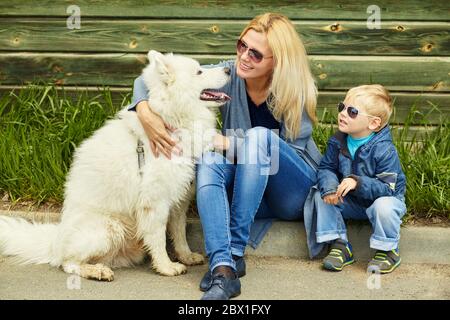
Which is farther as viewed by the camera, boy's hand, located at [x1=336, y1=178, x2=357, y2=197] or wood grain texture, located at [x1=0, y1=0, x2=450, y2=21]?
wood grain texture, located at [x1=0, y1=0, x2=450, y2=21]

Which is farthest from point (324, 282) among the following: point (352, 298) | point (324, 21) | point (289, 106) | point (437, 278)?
point (324, 21)

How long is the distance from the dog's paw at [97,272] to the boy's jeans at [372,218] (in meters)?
1.23

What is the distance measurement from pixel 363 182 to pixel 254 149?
2.10 ft

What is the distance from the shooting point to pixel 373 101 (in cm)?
403

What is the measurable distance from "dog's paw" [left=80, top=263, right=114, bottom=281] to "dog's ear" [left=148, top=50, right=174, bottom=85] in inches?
43.8

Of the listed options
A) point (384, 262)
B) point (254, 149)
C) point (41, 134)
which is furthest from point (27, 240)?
point (384, 262)

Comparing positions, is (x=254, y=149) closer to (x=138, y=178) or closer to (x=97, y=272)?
(x=138, y=178)

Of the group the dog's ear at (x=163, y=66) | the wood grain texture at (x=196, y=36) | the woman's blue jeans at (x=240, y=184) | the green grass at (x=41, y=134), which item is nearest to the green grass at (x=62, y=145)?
the green grass at (x=41, y=134)

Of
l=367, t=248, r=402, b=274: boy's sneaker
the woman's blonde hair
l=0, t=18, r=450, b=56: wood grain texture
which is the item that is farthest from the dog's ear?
l=0, t=18, r=450, b=56: wood grain texture

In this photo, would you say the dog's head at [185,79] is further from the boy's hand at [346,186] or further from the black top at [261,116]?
the boy's hand at [346,186]

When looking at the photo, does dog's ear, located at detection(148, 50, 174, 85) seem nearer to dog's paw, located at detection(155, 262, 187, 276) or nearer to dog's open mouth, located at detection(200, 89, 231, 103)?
dog's open mouth, located at detection(200, 89, 231, 103)

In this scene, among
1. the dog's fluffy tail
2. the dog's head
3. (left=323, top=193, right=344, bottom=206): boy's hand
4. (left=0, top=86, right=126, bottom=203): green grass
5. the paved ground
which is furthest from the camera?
(left=0, top=86, right=126, bottom=203): green grass

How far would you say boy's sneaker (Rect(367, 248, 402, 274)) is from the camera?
160 inches

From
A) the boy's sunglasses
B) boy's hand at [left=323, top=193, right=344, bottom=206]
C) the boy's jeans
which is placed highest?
the boy's sunglasses
